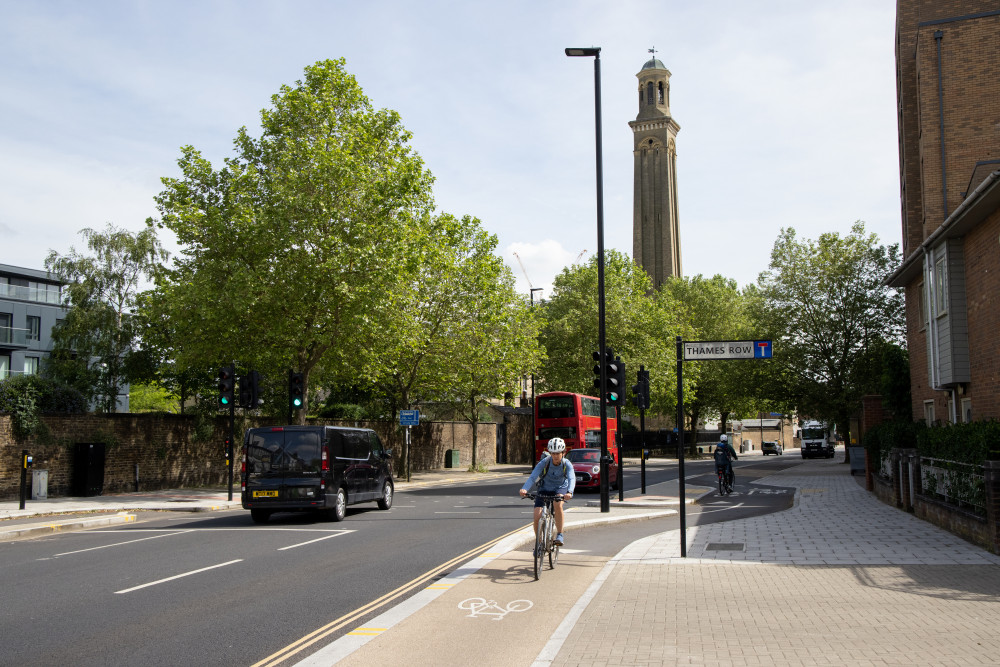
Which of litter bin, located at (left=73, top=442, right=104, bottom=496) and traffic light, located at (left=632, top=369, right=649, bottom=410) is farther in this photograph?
litter bin, located at (left=73, top=442, right=104, bottom=496)

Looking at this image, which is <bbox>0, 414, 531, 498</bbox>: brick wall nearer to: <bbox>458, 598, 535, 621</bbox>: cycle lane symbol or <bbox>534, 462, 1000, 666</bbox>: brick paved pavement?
<bbox>534, 462, 1000, 666</bbox>: brick paved pavement

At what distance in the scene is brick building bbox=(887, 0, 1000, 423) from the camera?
652 inches

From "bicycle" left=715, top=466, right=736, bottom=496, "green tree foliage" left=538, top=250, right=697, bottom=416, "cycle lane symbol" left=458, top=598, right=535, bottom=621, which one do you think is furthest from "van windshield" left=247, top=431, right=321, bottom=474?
"green tree foliage" left=538, top=250, right=697, bottom=416

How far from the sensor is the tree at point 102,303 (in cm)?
2775

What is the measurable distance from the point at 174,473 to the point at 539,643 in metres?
22.8

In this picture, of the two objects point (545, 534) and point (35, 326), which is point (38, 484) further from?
point (35, 326)

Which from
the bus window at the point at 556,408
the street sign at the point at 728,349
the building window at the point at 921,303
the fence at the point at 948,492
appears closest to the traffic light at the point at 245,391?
the street sign at the point at 728,349

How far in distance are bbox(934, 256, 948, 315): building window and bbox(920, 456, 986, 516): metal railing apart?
4.75 meters

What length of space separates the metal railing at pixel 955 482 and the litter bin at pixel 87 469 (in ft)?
66.8

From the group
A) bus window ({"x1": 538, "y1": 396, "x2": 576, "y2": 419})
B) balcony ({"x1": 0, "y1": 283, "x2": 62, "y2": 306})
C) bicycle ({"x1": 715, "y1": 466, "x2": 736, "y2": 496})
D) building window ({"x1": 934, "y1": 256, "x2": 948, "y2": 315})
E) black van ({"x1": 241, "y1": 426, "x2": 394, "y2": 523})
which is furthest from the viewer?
balcony ({"x1": 0, "y1": 283, "x2": 62, "y2": 306})

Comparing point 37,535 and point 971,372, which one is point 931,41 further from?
point 37,535

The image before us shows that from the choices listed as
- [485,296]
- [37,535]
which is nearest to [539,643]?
[37,535]

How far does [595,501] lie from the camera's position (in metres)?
21.7

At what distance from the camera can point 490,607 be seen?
7738 millimetres
